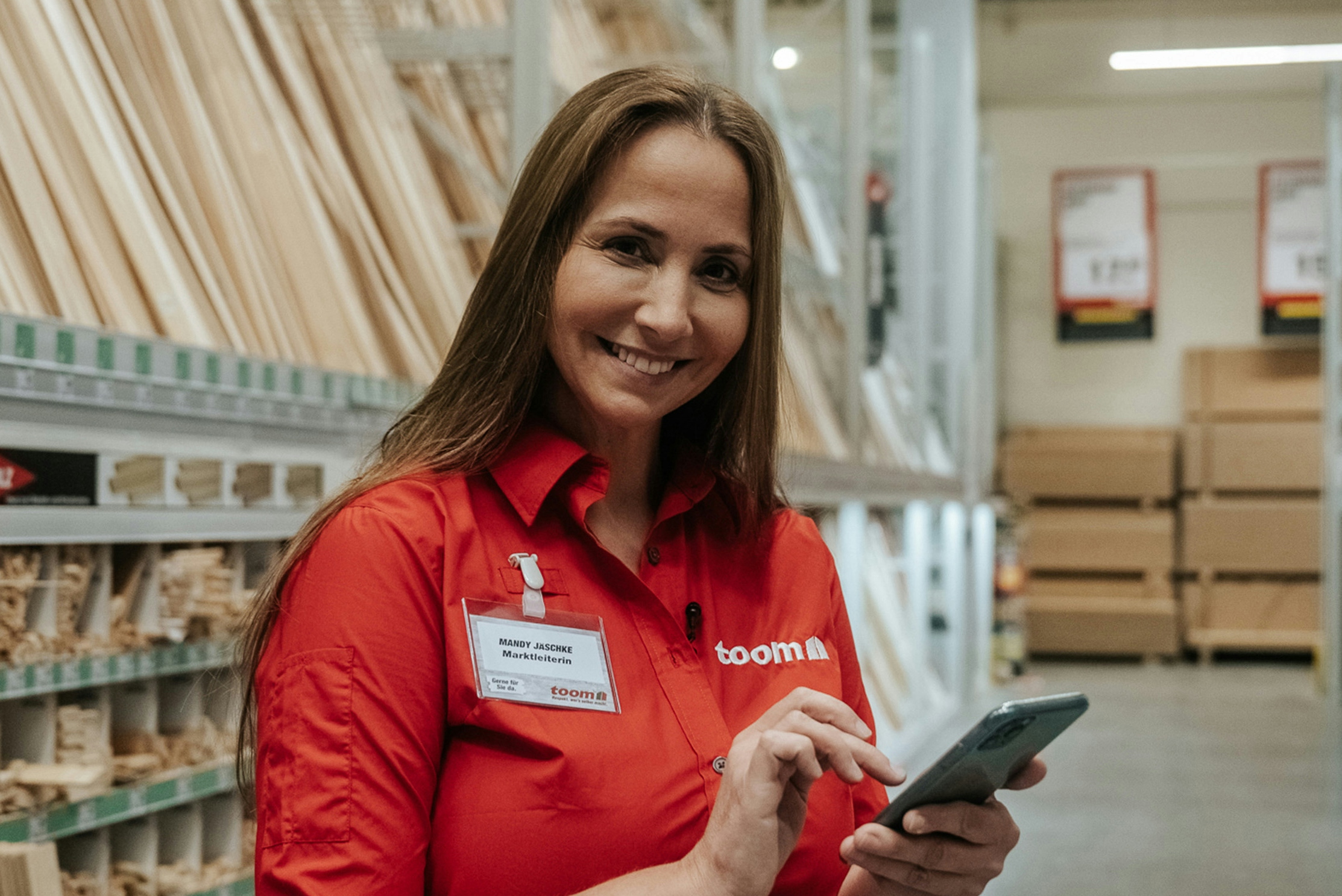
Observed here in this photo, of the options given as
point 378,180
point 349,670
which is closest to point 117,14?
A: point 378,180

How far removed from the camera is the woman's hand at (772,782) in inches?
45.5

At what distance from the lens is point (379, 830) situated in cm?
115

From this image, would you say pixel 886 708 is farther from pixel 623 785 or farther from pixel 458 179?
pixel 623 785

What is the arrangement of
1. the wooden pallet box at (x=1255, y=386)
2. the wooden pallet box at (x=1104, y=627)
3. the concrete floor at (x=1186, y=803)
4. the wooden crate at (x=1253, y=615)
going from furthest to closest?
1. the wooden pallet box at (x=1255, y=386)
2. the wooden crate at (x=1253, y=615)
3. the wooden pallet box at (x=1104, y=627)
4. the concrete floor at (x=1186, y=803)

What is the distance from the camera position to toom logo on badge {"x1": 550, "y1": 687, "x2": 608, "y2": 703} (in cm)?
127

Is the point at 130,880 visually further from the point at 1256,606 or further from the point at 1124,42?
the point at 1124,42

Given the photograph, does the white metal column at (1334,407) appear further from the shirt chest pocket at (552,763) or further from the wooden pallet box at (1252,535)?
the shirt chest pocket at (552,763)

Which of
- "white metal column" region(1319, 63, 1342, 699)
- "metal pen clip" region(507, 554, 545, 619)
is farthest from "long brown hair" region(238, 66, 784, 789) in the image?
"white metal column" region(1319, 63, 1342, 699)

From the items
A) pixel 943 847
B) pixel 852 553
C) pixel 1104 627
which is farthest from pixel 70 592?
pixel 1104 627

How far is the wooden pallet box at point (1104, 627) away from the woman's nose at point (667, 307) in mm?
11210

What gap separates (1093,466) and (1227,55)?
4.02 metres

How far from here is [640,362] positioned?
Result: 1402mm

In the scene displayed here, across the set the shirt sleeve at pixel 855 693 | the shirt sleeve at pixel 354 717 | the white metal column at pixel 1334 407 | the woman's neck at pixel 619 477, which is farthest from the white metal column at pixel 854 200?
Result: the white metal column at pixel 1334 407

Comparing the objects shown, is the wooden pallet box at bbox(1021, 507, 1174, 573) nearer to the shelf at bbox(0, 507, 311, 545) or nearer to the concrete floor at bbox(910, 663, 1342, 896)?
the concrete floor at bbox(910, 663, 1342, 896)
